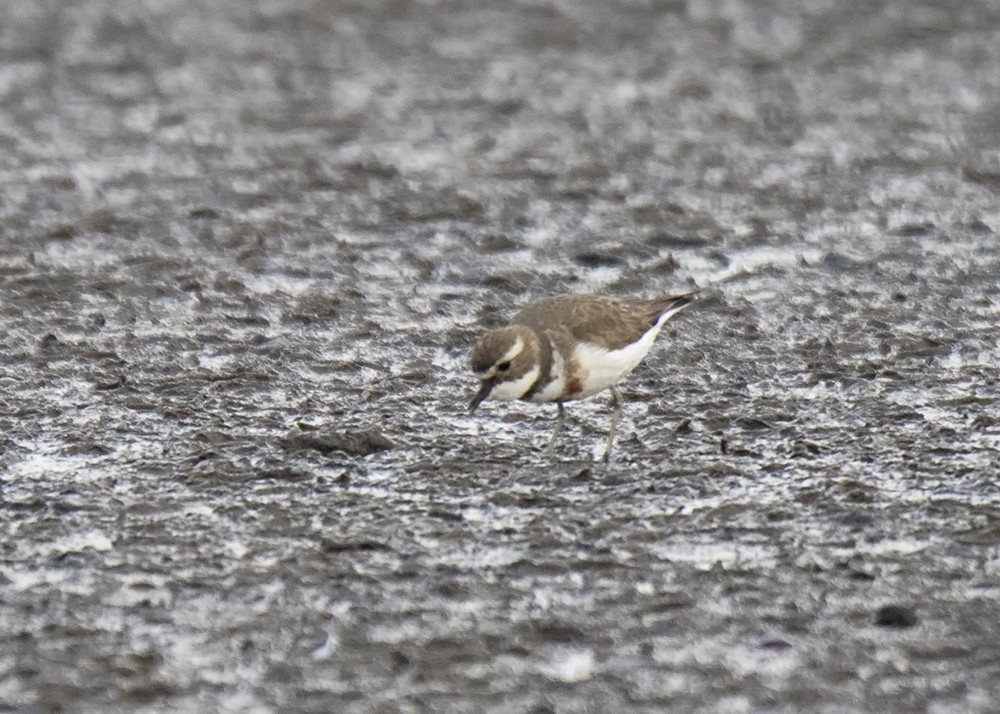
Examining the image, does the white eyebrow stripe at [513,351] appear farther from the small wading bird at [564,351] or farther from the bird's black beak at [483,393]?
the bird's black beak at [483,393]

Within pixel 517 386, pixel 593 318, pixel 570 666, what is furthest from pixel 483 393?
pixel 570 666

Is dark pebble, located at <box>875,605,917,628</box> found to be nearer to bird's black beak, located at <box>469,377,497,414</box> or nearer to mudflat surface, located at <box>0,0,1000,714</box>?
mudflat surface, located at <box>0,0,1000,714</box>

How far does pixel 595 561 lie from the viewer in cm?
662

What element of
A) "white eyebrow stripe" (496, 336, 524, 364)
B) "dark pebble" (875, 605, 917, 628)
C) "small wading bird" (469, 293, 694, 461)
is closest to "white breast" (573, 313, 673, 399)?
"small wading bird" (469, 293, 694, 461)

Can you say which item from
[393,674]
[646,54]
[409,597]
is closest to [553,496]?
[409,597]

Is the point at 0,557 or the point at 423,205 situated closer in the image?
the point at 0,557

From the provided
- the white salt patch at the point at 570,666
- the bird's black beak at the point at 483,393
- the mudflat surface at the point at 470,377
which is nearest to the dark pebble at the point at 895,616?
the mudflat surface at the point at 470,377

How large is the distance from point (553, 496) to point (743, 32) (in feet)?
28.8

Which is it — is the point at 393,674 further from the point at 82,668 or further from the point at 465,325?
the point at 465,325

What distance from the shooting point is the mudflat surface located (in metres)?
5.95

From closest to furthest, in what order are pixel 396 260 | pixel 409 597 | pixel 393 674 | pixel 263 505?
pixel 393 674
pixel 409 597
pixel 263 505
pixel 396 260

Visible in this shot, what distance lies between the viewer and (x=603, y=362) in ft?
25.2

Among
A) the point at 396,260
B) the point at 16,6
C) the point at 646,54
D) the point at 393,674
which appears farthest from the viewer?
the point at 16,6

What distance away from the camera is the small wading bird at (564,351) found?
7.46 metres
